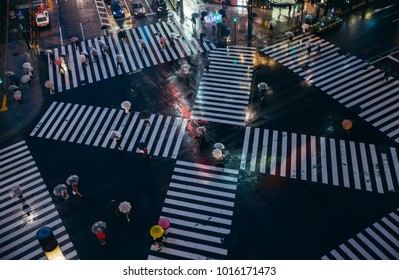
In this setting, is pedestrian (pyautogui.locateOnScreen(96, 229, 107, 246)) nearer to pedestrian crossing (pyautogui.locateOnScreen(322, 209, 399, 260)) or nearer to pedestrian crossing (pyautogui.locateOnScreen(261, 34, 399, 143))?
pedestrian crossing (pyautogui.locateOnScreen(322, 209, 399, 260))

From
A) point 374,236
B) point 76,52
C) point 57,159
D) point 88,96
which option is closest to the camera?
point 374,236

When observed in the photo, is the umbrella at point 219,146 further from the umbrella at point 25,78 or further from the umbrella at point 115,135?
the umbrella at point 25,78

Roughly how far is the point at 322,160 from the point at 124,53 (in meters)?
26.1

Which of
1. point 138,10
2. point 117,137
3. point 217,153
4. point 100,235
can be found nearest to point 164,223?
point 100,235

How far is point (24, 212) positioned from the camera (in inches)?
1156

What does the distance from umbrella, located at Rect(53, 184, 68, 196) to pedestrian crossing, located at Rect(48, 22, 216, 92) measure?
15.2 meters

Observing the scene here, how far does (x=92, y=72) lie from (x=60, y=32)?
1167cm

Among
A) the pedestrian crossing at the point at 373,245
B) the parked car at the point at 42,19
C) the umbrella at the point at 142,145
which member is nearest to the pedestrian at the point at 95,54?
the parked car at the point at 42,19

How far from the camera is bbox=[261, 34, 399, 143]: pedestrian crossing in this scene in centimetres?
3512

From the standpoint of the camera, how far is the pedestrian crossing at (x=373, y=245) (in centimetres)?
2504

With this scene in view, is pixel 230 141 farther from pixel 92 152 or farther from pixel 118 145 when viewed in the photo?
pixel 92 152

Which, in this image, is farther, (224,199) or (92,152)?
(92,152)

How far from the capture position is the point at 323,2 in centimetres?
4912

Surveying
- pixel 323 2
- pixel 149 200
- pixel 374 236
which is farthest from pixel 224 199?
pixel 323 2
